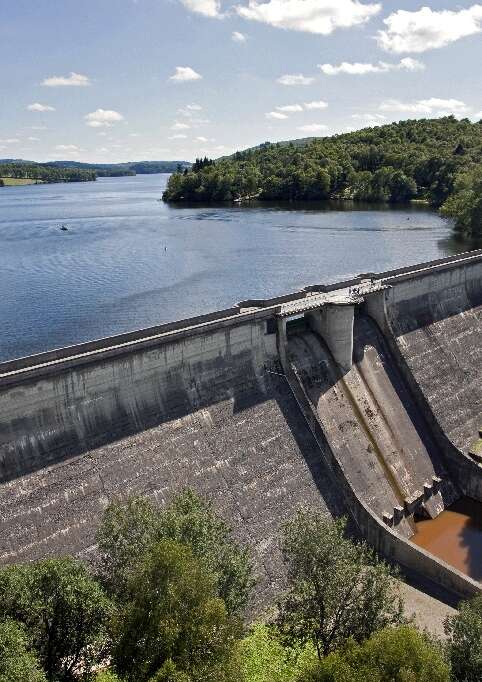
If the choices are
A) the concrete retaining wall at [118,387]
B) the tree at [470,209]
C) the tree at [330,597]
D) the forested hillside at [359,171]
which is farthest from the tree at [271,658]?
the forested hillside at [359,171]

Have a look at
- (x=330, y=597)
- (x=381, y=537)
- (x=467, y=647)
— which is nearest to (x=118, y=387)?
(x=330, y=597)

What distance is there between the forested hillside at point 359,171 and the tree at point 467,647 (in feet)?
348

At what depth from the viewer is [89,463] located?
66.4 ft

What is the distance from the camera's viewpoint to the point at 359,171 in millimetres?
137250

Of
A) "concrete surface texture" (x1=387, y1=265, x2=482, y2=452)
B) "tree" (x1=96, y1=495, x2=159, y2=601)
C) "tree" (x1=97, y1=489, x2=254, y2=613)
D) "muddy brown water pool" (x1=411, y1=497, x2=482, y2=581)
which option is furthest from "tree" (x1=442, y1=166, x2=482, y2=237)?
"tree" (x1=96, y1=495, x2=159, y2=601)

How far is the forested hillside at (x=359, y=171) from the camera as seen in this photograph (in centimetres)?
12094

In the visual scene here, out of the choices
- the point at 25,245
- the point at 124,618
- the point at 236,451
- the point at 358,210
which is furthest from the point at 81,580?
the point at 358,210

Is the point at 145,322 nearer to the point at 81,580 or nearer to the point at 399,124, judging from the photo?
the point at 81,580

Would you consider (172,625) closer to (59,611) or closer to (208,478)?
(59,611)

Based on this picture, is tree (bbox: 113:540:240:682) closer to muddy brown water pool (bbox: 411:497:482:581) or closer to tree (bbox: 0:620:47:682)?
tree (bbox: 0:620:47:682)

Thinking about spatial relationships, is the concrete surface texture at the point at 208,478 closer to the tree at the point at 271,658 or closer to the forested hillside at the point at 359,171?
the tree at the point at 271,658

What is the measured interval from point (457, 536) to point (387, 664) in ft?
51.5

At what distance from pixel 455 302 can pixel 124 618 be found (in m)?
30.2

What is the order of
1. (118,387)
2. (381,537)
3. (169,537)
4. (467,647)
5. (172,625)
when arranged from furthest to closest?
(381,537) < (118,387) < (169,537) < (467,647) < (172,625)
